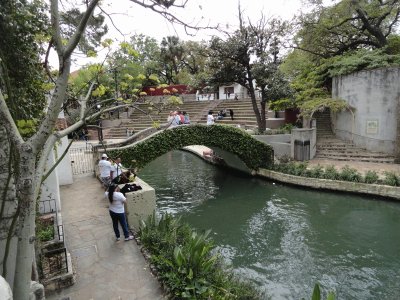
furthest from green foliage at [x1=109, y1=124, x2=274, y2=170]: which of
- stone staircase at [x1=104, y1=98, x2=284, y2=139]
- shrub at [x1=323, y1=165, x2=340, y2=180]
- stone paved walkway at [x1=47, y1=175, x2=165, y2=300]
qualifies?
stone staircase at [x1=104, y1=98, x2=284, y2=139]

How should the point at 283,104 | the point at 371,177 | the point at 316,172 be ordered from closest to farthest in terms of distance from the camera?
1. the point at 371,177
2. the point at 316,172
3. the point at 283,104

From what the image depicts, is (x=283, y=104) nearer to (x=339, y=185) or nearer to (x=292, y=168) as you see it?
(x=292, y=168)

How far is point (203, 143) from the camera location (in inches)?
607

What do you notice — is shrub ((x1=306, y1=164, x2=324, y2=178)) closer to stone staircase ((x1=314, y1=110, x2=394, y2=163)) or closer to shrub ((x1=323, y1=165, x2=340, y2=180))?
shrub ((x1=323, y1=165, x2=340, y2=180))

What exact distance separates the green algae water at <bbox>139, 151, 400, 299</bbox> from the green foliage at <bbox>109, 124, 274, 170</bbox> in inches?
56.6

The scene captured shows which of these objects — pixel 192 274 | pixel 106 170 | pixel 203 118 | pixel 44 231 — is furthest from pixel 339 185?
pixel 203 118

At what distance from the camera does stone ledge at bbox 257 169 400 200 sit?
41.3 ft

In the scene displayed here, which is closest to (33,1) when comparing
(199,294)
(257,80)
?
(199,294)

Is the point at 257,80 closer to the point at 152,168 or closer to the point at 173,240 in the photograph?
the point at 152,168

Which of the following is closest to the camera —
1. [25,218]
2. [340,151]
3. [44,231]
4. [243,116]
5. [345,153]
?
[25,218]

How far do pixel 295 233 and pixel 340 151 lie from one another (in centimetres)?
971

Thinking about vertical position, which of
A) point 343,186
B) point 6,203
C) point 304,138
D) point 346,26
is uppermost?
point 346,26

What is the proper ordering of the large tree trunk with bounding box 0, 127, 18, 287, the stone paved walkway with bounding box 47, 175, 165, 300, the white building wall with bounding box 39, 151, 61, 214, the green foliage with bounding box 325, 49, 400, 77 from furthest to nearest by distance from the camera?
the green foliage with bounding box 325, 49, 400, 77
the white building wall with bounding box 39, 151, 61, 214
the stone paved walkway with bounding box 47, 175, 165, 300
the large tree trunk with bounding box 0, 127, 18, 287

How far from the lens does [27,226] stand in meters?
3.26
